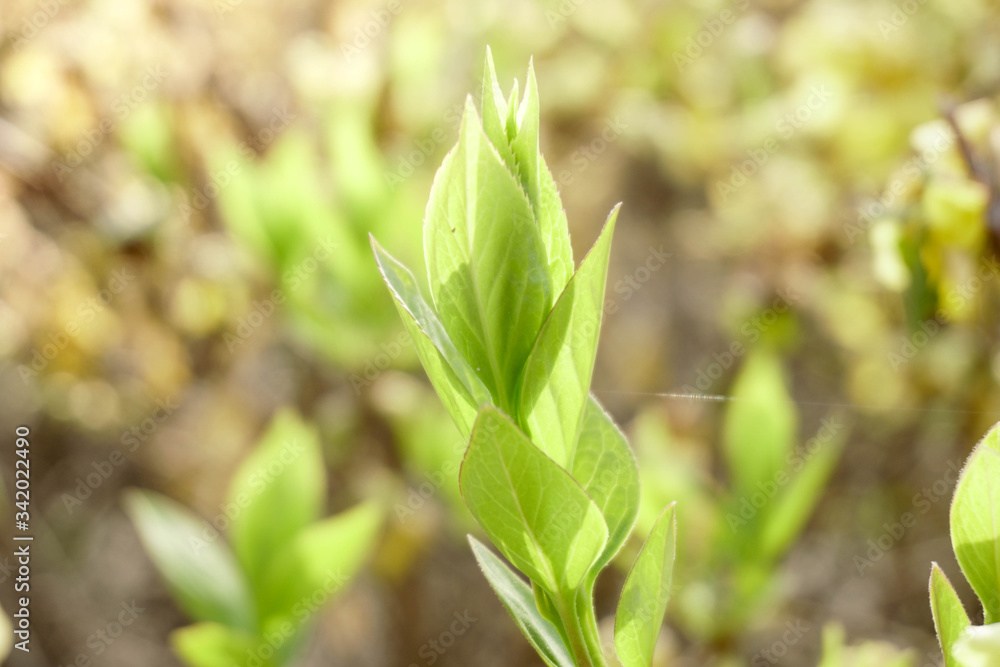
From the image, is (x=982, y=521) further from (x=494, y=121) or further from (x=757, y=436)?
(x=757, y=436)

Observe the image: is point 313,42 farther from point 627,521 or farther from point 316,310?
point 627,521

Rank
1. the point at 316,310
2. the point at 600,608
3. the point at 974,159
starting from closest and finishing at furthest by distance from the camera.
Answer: the point at 974,159, the point at 316,310, the point at 600,608

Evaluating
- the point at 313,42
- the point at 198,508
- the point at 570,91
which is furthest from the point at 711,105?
the point at 198,508

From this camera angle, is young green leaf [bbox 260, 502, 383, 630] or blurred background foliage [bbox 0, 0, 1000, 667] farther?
blurred background foliage [bbox 0, 0, 1000, 667]

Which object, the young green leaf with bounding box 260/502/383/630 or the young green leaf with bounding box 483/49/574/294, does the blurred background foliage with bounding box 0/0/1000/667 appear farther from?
the young green leaf with bounding box 483/49/574/294

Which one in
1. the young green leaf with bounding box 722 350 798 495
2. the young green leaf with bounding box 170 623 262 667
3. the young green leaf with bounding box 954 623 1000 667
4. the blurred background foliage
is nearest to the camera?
the young green leaf with bounding box 954 623 1000 667

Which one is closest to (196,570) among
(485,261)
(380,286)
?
(380,286)

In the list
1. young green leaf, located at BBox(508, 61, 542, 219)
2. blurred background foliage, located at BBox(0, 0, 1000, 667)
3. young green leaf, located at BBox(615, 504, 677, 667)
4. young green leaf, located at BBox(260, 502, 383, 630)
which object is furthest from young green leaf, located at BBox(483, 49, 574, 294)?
blurred background foliage, located at BBox(0, 0, 1000, 667)
